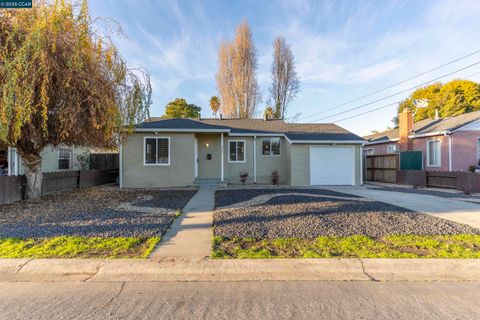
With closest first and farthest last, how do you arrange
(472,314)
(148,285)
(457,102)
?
1. (472,314)
2. (148,285)
3. (457,102)

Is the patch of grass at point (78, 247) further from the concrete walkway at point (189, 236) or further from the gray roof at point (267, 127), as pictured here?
the gray roof at point (267, 127)

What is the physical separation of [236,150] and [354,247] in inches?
444

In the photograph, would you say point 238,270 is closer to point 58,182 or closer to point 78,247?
point 78,247

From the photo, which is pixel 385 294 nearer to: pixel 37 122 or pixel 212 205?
pixel 212 205

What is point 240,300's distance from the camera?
10.1ft

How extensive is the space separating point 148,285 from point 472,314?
383cm

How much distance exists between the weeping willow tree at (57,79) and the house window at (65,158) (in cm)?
672

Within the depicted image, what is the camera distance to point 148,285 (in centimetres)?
348

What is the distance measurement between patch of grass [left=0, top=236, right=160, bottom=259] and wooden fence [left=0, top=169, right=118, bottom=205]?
15.9ft

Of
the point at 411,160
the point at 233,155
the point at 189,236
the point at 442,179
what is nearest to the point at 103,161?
the point at 233,155

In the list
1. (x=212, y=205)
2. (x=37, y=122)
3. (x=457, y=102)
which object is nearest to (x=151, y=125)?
(x=37, y=122)

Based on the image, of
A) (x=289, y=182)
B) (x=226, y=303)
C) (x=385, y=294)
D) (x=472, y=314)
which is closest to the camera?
(x=472, y=314)

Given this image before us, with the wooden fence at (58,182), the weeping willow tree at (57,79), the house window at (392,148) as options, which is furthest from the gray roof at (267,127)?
the house window at (392,148)

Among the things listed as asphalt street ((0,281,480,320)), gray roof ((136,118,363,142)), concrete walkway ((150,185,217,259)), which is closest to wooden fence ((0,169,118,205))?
gray roof ((136,118,363,142))
